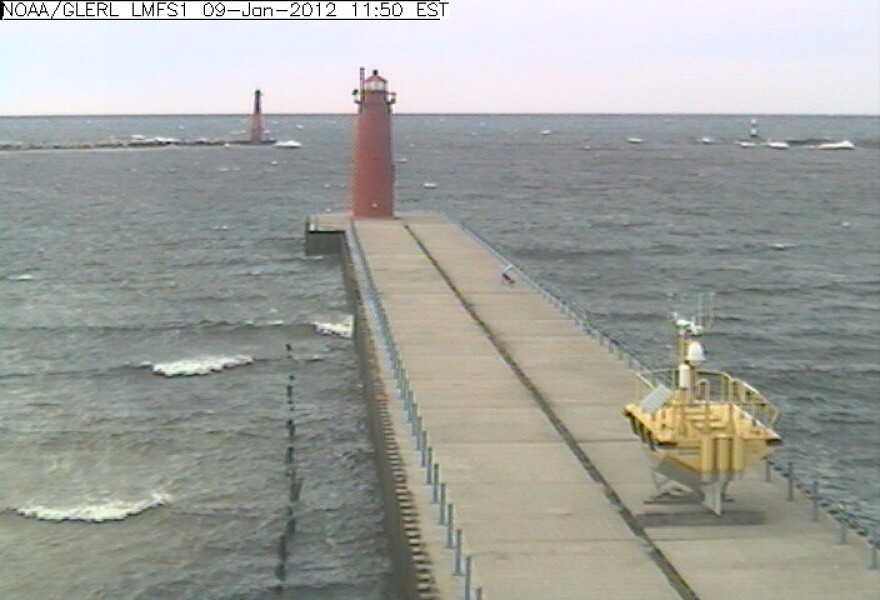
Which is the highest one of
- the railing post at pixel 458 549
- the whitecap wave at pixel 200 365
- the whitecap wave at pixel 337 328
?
the railing post at pixel 458 549

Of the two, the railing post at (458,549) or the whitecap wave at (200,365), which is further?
the whitecap wave at (200,365)

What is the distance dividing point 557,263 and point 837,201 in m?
47.3

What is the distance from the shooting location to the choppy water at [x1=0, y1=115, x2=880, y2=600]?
22281mm

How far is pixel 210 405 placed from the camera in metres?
31.5

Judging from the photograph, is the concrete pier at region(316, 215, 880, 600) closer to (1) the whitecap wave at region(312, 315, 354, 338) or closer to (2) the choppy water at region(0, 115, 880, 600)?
(2) the choppy water at region(0, 115, 880, 600)

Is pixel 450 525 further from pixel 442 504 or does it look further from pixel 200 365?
pixel 200 365

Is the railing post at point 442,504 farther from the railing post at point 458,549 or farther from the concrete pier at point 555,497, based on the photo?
the railing post at point 458,549

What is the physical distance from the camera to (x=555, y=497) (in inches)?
730

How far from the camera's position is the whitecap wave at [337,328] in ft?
135

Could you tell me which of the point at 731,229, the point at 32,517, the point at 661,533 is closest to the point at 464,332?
the point at 32,517

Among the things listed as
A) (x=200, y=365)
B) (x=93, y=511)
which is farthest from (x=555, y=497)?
(x=200, y=365)

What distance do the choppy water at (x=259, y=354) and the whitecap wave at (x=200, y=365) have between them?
0.30 meters

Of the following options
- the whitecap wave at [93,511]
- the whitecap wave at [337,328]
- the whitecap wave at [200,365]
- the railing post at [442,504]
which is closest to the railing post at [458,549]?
the railing post at [442,504]

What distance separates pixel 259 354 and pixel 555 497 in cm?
2070
